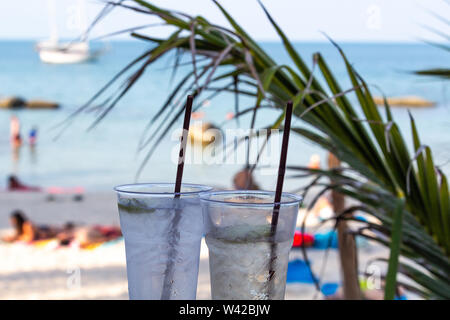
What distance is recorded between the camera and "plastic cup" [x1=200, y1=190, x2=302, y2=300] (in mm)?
424

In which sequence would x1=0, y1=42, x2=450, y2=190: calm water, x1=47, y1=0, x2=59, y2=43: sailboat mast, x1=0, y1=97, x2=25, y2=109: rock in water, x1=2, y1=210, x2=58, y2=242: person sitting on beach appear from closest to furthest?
x1=2, y1=210, x2=58, y2=242: person sitting on beach, x1=0, y1=42, x2=450, y2=190: calm water, x1=0, y1=97, x2=25, y2=109: rock in water, x1=47, y1=0, x2=59, y2=43: sailboat mast

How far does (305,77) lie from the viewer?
932 millimetres

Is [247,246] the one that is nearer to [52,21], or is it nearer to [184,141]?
[184,141]

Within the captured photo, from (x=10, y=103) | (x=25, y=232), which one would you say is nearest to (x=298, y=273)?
(x=25, y=232)

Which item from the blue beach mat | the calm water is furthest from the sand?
the calm water

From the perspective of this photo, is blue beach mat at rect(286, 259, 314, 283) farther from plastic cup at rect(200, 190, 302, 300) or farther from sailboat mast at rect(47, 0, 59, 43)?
sailboat mast at rect(47, 0, 59, 43)

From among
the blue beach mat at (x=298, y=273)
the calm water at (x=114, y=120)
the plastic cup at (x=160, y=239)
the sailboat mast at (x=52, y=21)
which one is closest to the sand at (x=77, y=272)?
the blue beach mat at (x=298, y=273)

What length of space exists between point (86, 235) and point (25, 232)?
61 centimetres

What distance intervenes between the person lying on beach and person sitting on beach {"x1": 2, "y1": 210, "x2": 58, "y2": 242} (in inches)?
5.4

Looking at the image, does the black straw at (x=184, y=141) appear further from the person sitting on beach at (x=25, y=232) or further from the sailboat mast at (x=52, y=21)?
the sailboat mast at (x=52, y=21)

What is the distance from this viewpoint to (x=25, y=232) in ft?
16.9

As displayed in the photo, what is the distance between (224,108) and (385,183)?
15.8 metres

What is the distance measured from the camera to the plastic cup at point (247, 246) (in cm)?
42
